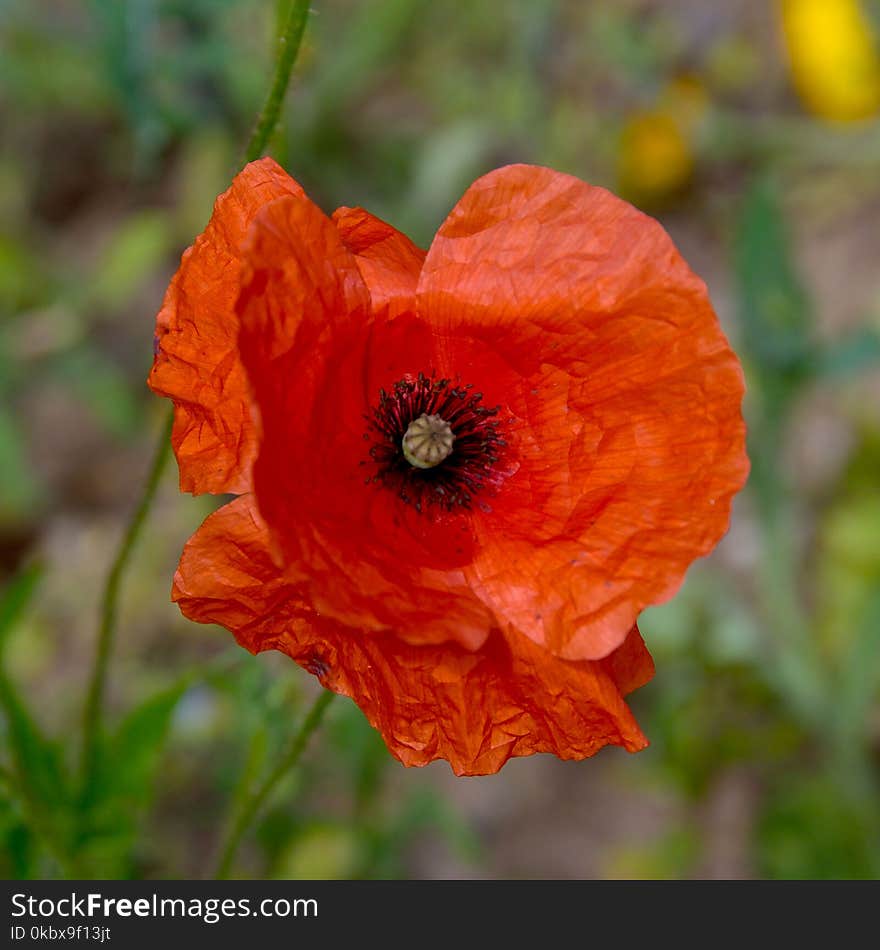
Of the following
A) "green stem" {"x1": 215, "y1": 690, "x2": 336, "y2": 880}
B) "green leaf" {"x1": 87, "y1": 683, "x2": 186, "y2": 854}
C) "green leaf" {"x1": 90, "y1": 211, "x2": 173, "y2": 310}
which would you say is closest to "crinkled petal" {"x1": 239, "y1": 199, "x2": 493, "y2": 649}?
"green stem" {"x1": 215, "y1": 690, "x2": 336, "y2": 880}

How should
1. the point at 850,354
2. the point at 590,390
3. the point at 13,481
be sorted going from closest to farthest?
the point at 590,390 → the point at 850,354 → the point at 13,481

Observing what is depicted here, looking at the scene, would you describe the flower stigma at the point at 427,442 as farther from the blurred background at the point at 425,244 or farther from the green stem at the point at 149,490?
the blurred background at the point at 425,244

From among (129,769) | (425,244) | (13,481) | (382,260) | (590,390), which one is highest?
(382,260)

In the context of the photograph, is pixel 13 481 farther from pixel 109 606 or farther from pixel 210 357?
pixel 210 357

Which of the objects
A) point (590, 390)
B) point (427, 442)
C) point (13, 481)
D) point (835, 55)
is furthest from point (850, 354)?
point (13, 481)

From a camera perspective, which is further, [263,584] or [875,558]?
[875,558]

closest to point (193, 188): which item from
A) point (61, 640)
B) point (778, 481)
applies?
point (61, 640)
